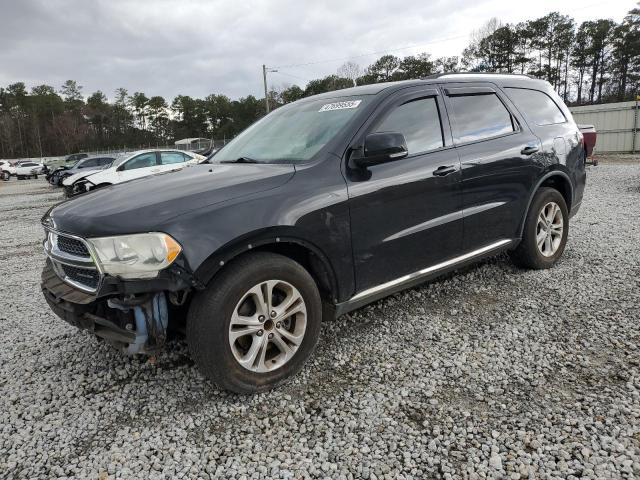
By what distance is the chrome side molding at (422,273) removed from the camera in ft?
9.82

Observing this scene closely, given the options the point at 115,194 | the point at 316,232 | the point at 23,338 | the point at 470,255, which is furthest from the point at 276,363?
the point at 23,338

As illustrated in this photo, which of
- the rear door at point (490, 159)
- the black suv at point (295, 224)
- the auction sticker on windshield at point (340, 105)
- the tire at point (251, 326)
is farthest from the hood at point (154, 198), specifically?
the rear door at point (490, 159)

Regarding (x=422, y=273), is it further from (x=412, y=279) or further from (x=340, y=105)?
(x=340, y=105)

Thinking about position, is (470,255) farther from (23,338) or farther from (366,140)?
(23,338)

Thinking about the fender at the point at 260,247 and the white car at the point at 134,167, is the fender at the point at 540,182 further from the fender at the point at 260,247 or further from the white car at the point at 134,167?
the white car at the point at 134,167

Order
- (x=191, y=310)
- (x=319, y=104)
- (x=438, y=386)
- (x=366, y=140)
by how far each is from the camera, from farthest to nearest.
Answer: (x=319, y=104) → (x=366, y=140) → (x=438, y=386) → (x=191, y=310)

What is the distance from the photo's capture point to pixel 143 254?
88.3 inches

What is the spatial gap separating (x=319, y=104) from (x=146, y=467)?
275cm

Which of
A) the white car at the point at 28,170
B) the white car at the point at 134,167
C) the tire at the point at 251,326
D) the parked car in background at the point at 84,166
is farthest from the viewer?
the white car at the point at 28,170

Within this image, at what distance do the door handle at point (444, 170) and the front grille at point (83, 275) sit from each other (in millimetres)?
2346

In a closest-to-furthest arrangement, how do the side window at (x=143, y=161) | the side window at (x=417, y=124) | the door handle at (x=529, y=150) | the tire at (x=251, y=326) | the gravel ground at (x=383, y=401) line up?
the gravel ground at (x=383, y=401)
the tire at (x=251, y=326)
the side window at (x=417, y=124)
the door handle at (x=529, y=150)
the side window at (x=143, y=161)

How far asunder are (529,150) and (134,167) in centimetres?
1238

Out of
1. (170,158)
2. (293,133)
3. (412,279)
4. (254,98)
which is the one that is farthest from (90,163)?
(254,98)

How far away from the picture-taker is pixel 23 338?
3664mm
